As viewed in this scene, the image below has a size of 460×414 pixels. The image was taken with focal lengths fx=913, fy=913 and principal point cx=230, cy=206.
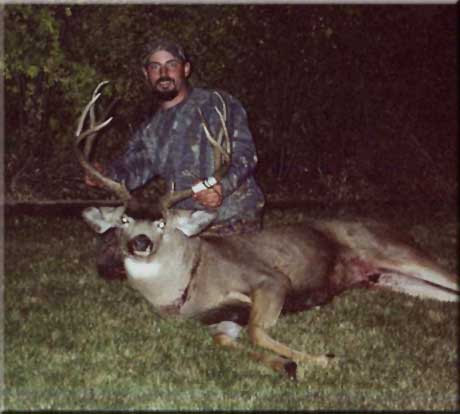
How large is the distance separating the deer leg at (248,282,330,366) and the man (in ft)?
2.57

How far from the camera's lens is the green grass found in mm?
3938

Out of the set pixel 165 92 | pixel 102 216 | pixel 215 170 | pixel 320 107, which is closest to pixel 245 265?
pixel 215 170

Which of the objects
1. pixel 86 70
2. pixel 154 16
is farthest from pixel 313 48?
pixel 86 70

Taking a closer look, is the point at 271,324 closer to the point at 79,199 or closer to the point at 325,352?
the point at 325,352

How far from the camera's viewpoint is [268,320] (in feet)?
15.9

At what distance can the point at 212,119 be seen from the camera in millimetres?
5824

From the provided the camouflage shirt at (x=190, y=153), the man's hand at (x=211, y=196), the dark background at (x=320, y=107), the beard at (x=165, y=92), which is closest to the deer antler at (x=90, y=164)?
the man's hand at (x=211, y=196)

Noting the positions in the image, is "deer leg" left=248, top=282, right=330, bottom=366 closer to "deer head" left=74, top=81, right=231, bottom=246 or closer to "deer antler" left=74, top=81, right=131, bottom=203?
"deer head" left=74, top=81, right=231, bottom=246

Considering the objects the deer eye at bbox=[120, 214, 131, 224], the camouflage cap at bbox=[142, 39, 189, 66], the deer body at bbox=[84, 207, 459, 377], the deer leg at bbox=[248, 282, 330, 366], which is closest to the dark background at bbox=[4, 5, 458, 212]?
the camouflage cap at bbox=[142, 39, 189, 66]

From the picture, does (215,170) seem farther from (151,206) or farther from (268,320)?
(268,320)

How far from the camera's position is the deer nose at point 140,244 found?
194 inches

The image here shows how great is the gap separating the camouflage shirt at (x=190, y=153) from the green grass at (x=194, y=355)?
769 mm

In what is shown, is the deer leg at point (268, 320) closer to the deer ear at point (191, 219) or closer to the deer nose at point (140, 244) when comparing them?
the deer ear at point (191, 219)

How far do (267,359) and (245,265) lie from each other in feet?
2.94
